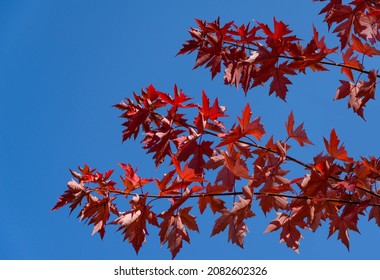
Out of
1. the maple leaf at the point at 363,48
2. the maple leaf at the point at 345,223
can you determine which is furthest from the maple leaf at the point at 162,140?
the maple leaf at the point at 363,48

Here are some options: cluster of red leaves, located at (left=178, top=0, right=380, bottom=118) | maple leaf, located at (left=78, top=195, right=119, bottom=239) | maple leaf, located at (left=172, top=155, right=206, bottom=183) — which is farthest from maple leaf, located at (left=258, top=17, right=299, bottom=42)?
maple leaf, located at (left=78, top=195, right=119, bottom=239)

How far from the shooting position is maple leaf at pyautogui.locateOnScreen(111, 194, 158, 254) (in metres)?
2.23

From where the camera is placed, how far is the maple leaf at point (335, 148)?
204 centimetres

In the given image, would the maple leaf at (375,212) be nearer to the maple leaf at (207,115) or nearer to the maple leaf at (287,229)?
the maple leaf at (287,229)

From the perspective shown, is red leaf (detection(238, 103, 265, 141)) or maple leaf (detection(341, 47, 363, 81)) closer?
red leaf (detection(238, 103, 265, 141))

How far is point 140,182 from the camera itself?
7.63ft

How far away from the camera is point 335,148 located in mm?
2062

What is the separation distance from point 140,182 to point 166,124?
0.36m

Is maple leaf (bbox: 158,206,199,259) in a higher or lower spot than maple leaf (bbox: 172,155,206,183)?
lower

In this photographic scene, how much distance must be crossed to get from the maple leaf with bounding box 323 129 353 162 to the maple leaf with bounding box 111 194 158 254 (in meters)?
0.94

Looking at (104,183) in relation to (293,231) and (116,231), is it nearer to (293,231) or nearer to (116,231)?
(116,231)

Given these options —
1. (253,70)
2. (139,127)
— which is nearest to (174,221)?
(139,127)

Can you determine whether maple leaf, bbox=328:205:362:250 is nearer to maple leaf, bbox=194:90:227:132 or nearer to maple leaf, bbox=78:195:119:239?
maple leaf, bbox=194:90:227:132

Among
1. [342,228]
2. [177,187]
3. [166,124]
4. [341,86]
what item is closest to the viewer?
[177,187]
